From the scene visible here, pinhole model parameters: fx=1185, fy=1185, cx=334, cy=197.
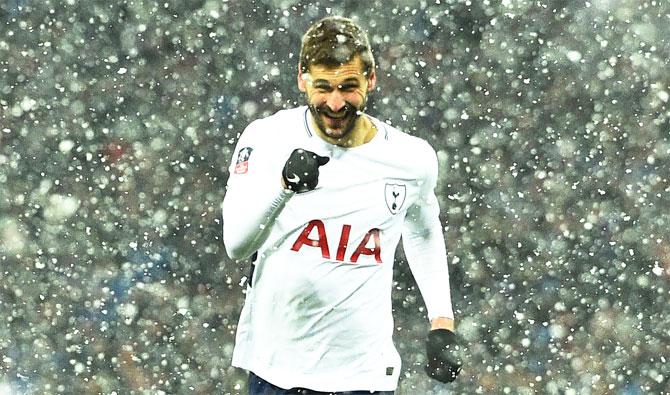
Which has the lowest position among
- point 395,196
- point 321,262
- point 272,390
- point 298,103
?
point 272,390

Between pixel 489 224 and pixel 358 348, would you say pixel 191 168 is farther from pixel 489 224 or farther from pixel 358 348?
pixel 358 348

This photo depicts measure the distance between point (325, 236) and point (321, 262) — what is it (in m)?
0.08

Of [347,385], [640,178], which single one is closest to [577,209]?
[640,178]

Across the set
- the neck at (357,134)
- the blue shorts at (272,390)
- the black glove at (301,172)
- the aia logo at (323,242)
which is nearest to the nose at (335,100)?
the neck at (357,134)

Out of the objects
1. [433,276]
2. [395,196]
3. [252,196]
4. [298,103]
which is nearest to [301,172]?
[252,196]

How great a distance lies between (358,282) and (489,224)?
1.81 metres

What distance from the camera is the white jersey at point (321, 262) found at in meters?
3.42

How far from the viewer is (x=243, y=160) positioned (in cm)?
341

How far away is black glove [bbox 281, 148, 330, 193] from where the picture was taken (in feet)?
10.3

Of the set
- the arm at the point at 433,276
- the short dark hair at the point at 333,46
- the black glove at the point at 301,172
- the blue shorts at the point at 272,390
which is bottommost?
the blue shorts at the point at 272,390

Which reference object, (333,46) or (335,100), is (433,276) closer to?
(335,100)

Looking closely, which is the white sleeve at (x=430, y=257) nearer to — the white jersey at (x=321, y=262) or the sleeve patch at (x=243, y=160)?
the white jersey at (x=321, y=262)

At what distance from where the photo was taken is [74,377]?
17.4 feet

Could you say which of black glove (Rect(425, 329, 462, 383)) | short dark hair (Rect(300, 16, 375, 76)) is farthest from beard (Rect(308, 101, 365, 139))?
black glove (Rect(425, 329, 462, 383))
